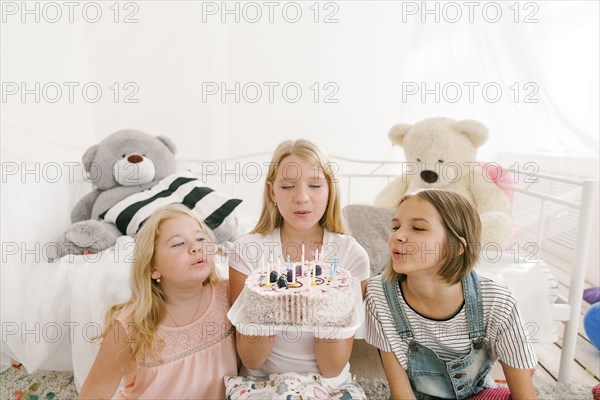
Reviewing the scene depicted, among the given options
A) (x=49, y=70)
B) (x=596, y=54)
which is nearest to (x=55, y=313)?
(x=49, y=70)

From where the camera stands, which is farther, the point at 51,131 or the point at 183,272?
the point at 51,131

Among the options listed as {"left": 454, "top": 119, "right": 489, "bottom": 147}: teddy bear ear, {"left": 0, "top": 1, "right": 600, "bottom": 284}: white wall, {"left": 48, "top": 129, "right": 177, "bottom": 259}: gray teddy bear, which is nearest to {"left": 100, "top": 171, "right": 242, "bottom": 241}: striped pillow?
{"left": 48, "top": 129, "right": 177, "bottom": 259}: gray teddy bear

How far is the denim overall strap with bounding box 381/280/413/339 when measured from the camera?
129 centimetres

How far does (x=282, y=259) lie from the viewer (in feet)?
4.33

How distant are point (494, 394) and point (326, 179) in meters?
0.77

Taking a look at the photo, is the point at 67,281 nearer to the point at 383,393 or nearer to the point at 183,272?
the point at 183,272

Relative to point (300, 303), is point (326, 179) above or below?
above

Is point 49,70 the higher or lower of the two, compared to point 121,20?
lower

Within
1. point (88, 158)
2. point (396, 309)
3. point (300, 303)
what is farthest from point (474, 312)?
point (88, 158)

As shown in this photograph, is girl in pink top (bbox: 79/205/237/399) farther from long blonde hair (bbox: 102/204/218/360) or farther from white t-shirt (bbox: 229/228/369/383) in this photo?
white t-shirt (bbox: 229/228/369/383)

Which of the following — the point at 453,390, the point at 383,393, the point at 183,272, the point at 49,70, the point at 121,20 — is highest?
the point at 121,20

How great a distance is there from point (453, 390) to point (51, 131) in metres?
2.17

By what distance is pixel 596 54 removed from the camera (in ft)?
7.30

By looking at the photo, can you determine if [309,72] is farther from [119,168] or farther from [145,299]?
[145,299]
